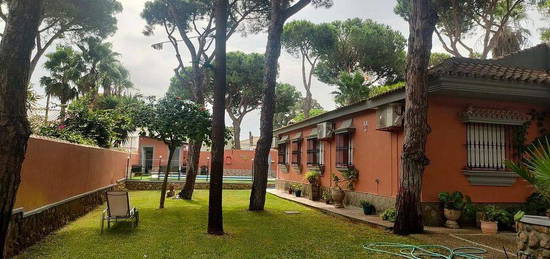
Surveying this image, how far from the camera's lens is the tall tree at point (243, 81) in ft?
96.8

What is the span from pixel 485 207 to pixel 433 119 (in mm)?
2096

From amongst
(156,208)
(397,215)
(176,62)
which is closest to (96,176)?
(156,208)

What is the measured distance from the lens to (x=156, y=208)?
36.8 ft

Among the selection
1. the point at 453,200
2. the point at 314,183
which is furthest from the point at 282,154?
the point at 453,200

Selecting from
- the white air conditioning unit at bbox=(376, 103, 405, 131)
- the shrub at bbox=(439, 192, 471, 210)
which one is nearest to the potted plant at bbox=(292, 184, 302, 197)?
the white air conditioning unit at bbox=(376, 103, 405, 131)

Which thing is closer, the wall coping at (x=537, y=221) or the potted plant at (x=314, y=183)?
the wall coping at (x=537, y=221)

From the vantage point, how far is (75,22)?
18.2m

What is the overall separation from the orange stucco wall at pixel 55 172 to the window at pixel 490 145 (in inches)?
331

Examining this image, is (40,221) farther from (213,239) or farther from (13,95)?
(13,95)

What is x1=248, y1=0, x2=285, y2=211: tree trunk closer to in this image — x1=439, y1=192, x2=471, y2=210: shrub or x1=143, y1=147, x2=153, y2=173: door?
x1=439, y1=192, x2=471, y2=210: shrub

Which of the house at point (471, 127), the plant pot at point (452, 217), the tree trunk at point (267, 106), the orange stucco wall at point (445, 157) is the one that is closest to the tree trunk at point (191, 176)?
the tree trunk at point (267, 106)

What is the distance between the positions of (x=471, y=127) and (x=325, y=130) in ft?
16.1

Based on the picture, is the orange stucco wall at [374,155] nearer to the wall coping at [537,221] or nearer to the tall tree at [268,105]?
the tall tree at [268,105]

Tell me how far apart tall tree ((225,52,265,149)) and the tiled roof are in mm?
21530
